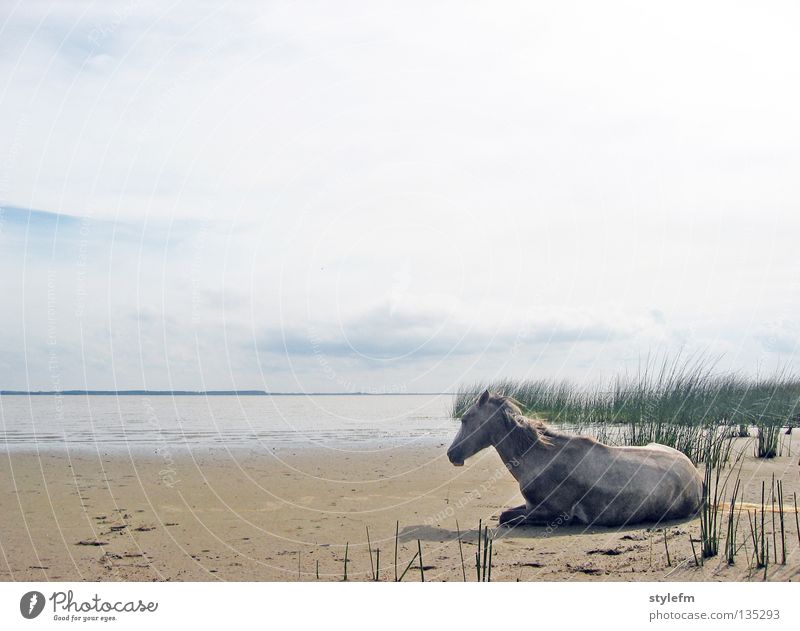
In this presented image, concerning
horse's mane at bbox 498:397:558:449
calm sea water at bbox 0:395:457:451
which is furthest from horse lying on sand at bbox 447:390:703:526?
calm sea water at bbox 0:395:457:451

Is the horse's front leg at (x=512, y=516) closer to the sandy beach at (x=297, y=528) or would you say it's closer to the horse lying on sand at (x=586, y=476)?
the horse lying on sand at (x=586, y=476)

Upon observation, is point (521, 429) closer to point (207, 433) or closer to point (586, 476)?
point (586, 476)

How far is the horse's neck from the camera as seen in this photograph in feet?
31.2

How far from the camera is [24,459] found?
16.2 meters

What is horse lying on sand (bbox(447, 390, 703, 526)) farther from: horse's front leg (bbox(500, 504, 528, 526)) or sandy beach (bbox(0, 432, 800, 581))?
sandy beach (bbox(0, 432, 800, 581))

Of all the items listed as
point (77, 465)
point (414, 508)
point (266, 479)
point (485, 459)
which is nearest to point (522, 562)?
point (414, 508)

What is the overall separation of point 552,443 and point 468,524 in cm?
141

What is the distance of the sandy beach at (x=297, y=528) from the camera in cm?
736

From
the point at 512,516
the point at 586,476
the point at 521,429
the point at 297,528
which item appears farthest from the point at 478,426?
the point at 297,528

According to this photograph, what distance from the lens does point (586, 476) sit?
9109 millimetres

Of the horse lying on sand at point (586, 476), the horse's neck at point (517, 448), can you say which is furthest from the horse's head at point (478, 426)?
the horse's neck at point (517, 448)

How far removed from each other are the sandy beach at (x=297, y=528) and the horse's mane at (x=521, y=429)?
1.05 meters
